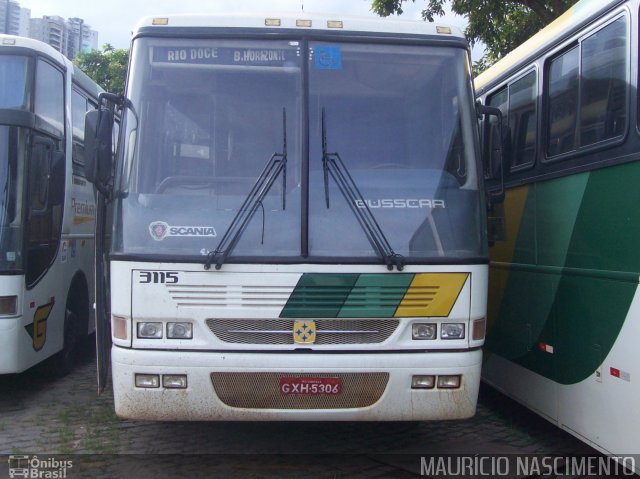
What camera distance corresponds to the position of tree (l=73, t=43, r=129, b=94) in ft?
87.0

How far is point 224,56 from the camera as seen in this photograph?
5.40m

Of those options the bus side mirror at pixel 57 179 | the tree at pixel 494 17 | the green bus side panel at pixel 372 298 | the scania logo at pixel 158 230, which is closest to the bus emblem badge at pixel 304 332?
the green bus side panel at pixel 372 298

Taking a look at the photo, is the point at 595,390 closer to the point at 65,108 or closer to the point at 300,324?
the point at 300,324

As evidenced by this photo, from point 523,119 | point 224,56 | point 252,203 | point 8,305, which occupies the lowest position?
point 8,305

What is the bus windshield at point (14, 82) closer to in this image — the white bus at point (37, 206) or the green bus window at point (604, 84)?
the white bus at point (37, 206)

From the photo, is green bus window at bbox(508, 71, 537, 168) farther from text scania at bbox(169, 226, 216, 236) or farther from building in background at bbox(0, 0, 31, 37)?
building in background at bbox(0, 0, 31, 37)

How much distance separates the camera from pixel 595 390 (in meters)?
5.06

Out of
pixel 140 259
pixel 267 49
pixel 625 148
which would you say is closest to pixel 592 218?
pixel 625 148

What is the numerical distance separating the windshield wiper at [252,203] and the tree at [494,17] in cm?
809

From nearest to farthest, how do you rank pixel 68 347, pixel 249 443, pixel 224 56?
pixel 224 56 < pixel 249 443 < pixel 68 347

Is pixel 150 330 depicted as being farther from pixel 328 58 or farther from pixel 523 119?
pixel 523 119

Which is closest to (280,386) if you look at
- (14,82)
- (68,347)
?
(14,82)

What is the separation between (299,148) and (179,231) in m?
1.00

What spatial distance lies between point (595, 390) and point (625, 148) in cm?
163
